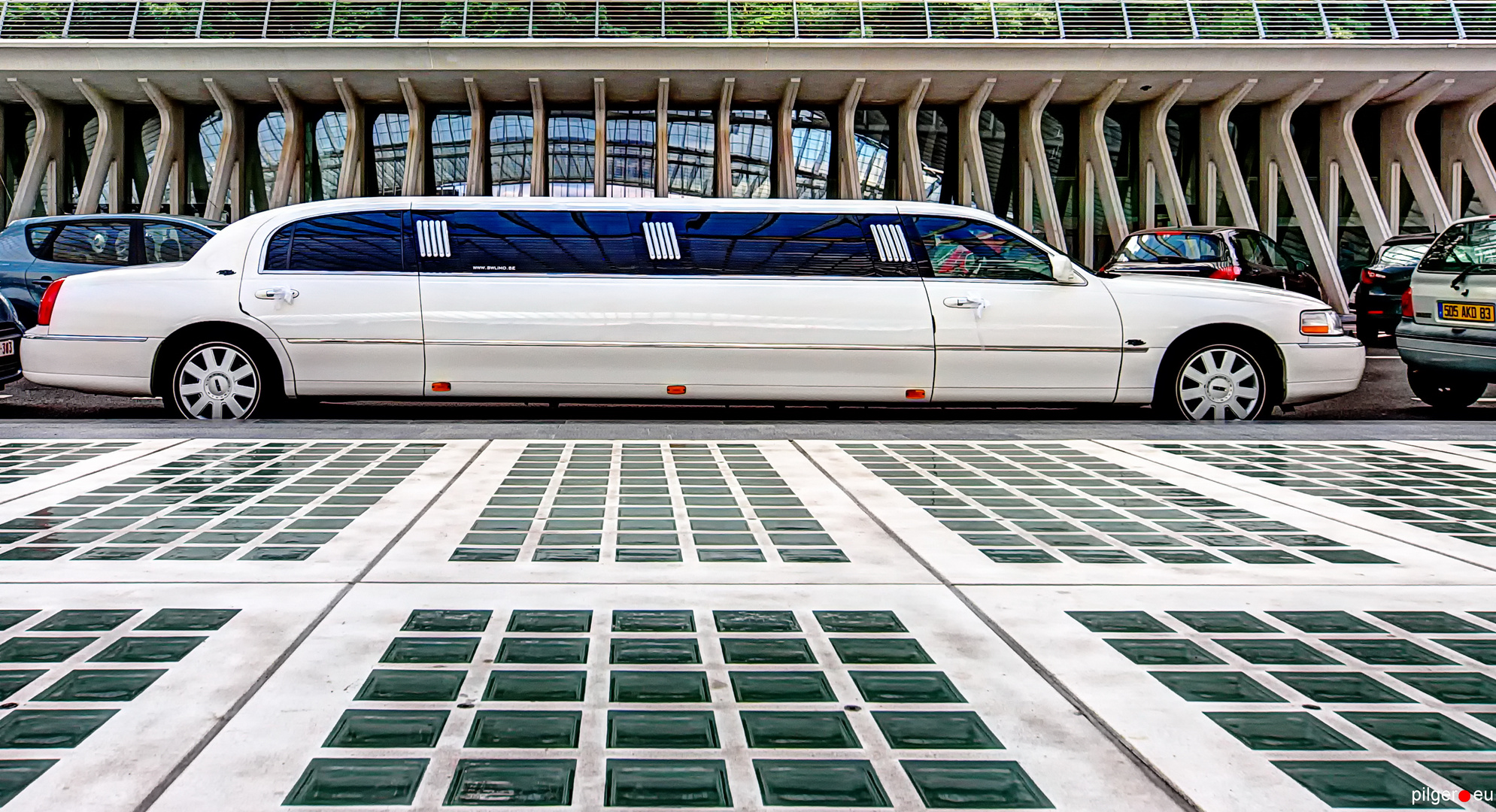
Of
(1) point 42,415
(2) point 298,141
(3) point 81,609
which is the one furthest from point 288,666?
(2) point 298,141

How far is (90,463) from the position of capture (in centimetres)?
487

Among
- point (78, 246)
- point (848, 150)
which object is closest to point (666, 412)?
point (78, 246)

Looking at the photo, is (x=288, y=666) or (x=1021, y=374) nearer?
(x=288, y=666)

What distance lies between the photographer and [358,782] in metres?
1.72

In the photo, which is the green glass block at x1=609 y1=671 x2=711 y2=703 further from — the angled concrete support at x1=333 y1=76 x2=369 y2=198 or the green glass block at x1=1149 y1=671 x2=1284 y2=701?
the angled concrete support at x1=333 y1=76 x2=369 y2=198

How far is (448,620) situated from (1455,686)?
1967 mm

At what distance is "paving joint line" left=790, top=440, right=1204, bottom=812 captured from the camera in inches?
68.2

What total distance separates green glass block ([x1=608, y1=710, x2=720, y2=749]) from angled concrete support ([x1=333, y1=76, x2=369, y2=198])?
27.3 metres

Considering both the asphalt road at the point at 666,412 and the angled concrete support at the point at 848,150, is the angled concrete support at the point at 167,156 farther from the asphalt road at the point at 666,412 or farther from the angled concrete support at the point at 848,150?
the asphalt road at the point at 666,412

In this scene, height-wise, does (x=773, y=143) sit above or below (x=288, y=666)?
above

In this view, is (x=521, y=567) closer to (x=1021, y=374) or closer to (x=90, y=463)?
(x=90, y=463)

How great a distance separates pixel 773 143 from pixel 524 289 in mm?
22347

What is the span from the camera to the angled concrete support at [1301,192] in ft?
90.2

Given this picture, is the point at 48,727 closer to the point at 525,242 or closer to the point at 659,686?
the point at 659,686
